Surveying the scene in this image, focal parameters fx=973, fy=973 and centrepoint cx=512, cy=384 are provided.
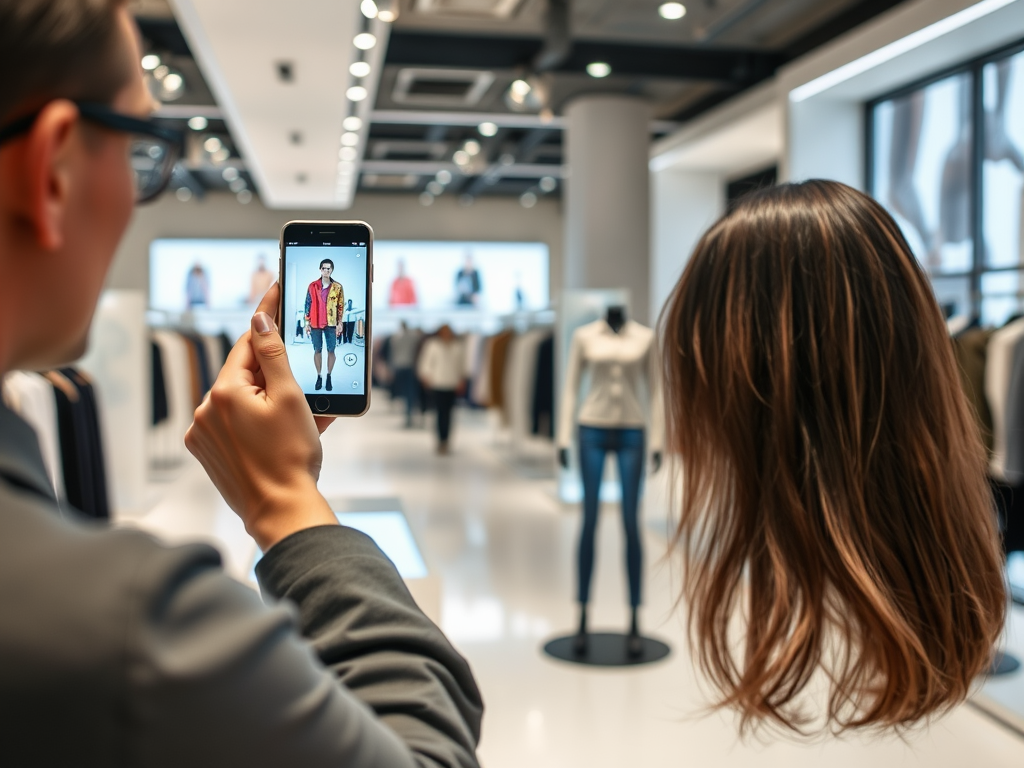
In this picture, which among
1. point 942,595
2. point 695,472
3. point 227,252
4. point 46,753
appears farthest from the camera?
point 227,252

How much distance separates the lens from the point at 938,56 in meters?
5.85

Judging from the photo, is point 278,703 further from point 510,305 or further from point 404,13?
point 510,305

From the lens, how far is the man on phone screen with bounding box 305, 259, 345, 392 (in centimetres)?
95

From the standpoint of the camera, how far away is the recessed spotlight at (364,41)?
5.78m

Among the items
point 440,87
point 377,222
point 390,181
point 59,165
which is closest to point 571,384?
point 59,165

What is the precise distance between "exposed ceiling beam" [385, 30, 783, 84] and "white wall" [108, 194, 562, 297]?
9.01 m

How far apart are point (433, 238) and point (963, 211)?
13248 millimetres

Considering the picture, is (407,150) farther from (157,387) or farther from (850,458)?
(850,458)

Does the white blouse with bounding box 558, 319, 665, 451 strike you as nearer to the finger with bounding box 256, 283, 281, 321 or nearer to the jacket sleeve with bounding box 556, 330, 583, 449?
the jacket sleeve with bounding box 556, 330, 583, 449

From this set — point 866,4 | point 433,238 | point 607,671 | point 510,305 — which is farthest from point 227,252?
point 607,671

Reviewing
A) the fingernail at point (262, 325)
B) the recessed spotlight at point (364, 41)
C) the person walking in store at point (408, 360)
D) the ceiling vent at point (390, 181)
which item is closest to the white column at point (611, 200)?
the recessed spotlight at point (364, 41)

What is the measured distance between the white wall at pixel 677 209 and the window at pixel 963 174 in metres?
4.30

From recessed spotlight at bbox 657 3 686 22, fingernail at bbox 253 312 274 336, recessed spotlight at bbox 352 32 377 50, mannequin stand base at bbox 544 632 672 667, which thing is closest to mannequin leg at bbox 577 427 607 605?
mannequin stand base at bbox 544 632 672 667

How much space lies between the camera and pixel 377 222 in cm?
1823
